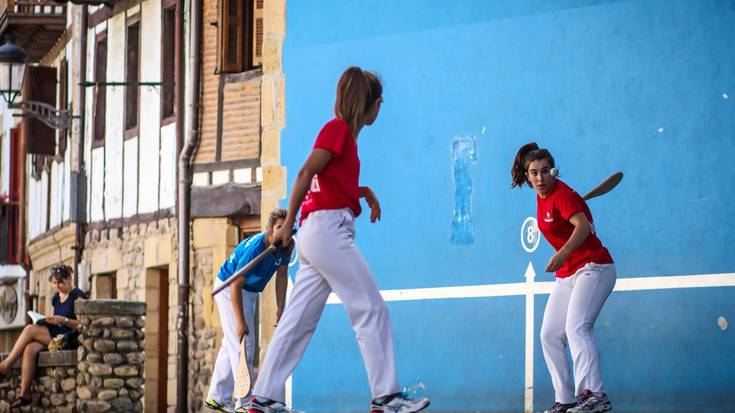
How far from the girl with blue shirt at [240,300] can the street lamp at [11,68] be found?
10.5m

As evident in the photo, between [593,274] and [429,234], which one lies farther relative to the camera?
[429,234]

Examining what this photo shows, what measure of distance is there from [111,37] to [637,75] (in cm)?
1296

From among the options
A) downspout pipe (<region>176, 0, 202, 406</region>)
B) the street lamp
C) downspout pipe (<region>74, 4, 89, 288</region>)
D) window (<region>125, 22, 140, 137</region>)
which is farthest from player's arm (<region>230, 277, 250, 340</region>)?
downspout pipe (<region>74, 4, 89, 288</region>)

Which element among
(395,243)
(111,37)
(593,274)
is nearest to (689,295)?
(593,274)

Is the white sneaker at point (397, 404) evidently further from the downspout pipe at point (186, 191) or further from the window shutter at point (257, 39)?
the downspout pipe at point (186, 191)

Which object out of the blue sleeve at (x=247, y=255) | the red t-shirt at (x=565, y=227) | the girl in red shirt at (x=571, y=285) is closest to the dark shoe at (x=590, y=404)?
the girl in red shirt at (x=571, y=285)

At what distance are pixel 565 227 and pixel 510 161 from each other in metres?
2.60

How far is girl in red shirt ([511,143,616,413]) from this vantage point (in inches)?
361

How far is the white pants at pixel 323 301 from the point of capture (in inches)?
300

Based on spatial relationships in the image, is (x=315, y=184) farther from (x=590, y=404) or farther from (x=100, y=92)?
(x=100, y=92)

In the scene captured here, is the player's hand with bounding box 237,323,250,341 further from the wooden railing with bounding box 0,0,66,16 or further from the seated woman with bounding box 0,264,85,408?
the wooden railing with bounding box 0,0,66,16

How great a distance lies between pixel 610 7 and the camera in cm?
1120

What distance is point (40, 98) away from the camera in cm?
2594

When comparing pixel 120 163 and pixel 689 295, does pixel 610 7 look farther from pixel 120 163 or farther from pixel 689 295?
pixel 120 163
